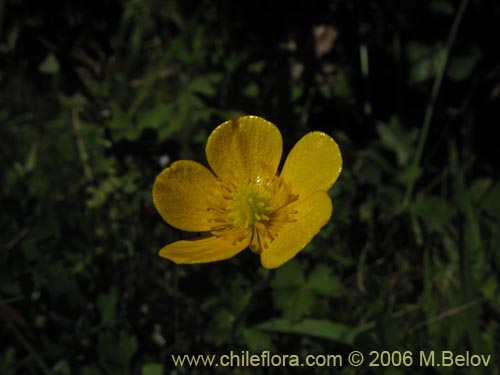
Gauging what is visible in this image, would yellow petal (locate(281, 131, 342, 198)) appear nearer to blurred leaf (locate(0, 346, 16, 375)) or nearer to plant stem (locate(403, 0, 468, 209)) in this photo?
plant stem (locate(403, 0, 468, 209))

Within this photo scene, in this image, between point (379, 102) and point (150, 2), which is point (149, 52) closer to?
point (150, 2)

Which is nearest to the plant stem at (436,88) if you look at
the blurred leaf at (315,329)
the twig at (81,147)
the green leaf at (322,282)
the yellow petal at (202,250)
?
the green leaf at (322,282)

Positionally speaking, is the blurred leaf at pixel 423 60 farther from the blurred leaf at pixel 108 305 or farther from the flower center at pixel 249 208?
the blurred leaf at pixel 108 305

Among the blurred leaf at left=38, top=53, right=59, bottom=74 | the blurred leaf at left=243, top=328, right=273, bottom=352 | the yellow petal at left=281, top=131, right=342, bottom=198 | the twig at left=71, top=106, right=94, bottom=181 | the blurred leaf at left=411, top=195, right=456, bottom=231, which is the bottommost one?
the blurred leaf at left=243, top=328, right=273, bottom=352

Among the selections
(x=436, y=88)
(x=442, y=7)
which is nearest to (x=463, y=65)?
(x=436, y=88)

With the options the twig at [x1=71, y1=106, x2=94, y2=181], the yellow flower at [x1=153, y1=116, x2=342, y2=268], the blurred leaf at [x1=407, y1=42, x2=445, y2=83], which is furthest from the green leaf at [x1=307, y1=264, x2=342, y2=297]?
the twig at [x1=71, y1=106, x2=94, y2=181]

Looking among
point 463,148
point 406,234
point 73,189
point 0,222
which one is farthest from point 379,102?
point 0,222
